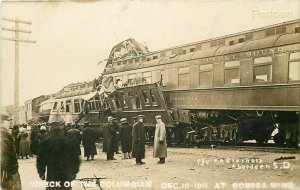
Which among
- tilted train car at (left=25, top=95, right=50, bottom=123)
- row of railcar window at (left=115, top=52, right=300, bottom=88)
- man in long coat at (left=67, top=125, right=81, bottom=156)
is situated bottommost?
man in long coat at (left=67, top=125, right=81, bottom=156)

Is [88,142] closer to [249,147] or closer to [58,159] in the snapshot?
[58,159]

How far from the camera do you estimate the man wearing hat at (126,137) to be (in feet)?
13.3

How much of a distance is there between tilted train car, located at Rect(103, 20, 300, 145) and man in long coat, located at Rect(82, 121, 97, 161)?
1.01 ft

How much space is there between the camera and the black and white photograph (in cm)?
385

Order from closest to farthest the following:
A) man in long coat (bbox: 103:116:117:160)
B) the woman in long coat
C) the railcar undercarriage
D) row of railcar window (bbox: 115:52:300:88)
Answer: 1. row of railcar window (bbox: 115:52:300:88)
2. the railcar undercarriage
3. the woman in long coat
4. man in long coat (bbox: 103:116:117:160)

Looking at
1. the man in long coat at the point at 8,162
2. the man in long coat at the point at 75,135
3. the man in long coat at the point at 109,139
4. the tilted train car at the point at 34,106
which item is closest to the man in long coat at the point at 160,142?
the man in long coat at the point at 109,139

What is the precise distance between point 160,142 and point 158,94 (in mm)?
462

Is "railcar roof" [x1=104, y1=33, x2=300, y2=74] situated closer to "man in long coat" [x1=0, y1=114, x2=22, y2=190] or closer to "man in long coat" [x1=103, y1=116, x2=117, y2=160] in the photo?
"man in long coat" [x1=103, y1=116, x2=117, y2=160]

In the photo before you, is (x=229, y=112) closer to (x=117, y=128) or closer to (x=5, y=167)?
(x=117, y=128)

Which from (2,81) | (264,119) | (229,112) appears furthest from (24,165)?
(264,119)

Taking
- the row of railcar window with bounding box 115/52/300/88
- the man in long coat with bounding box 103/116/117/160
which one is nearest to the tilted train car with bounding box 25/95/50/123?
the man in long coat with bounding box 103/116/117/160

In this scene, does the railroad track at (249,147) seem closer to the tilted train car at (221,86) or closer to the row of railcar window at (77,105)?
the tilted train car at (221,86)

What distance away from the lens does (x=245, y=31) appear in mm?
3916

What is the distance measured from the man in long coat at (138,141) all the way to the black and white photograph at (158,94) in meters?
0.01
